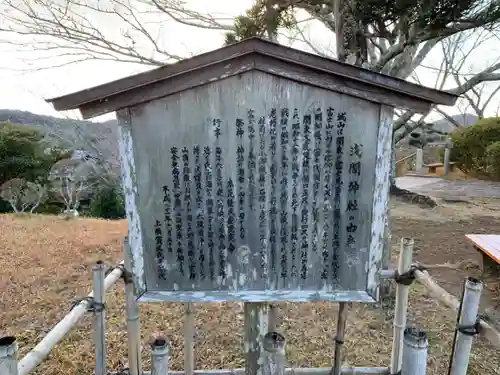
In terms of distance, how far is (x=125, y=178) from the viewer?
5.82ft

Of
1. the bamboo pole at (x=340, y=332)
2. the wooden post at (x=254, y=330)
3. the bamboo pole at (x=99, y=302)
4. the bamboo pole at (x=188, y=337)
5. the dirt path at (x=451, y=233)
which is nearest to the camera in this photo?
the wooden post at (x=254, y=330)

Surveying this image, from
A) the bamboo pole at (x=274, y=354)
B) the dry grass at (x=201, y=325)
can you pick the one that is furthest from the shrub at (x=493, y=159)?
the bamboo pole at (x=274, y=354)

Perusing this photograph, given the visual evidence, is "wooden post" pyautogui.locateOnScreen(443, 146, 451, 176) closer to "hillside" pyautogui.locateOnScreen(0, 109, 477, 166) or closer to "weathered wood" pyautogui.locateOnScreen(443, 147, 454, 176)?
"weathered wood" pyautogui.locateOnScreen(443, 147, 454, 176)

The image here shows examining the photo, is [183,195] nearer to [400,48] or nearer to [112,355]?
[112,355]

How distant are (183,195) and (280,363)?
2.79 feet

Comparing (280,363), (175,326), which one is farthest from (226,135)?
(175,326)

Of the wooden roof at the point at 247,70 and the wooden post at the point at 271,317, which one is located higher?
the wooden roof at the point at 247,70

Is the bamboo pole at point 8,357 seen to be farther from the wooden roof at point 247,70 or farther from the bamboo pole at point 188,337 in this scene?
the bamboo pole at point 188,337

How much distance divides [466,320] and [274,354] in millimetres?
1046

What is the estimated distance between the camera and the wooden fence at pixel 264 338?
1.60 meters

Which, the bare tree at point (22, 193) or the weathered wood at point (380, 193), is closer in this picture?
the weathered wood at point (380, 193)

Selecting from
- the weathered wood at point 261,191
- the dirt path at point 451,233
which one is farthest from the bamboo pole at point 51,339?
the dirt path at point 451,233

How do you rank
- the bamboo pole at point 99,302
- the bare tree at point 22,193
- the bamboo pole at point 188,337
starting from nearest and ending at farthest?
the bamboo pole at point 99,302
the bamboo pole at point 188,337
the bare tree at point 22,193

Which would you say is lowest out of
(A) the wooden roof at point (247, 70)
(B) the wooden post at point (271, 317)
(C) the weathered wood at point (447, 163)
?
(B) the wooden post at point (271, 317)
